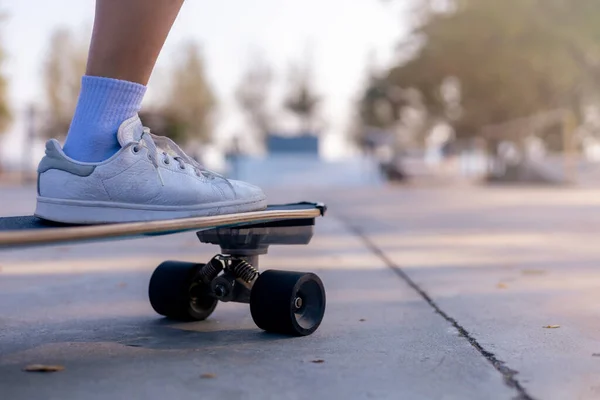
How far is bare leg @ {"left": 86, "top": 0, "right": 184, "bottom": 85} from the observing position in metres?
2.07

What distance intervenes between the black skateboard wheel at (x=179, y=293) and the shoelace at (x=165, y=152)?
518 mm

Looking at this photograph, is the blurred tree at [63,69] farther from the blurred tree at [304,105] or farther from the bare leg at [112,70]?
the bare leg at [112,70]

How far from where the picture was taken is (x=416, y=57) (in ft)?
126

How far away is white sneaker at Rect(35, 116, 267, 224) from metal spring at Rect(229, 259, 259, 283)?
330mm

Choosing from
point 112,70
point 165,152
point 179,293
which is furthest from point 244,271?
point 112,70

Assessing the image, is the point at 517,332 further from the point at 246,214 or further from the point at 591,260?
the point at 591,260

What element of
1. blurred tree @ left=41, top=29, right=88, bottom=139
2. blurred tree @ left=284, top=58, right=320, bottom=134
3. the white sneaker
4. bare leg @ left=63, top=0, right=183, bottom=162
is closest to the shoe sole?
the white sneaker

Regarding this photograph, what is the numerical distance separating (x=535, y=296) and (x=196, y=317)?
1423 millimetres

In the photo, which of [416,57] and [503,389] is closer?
[503,389]

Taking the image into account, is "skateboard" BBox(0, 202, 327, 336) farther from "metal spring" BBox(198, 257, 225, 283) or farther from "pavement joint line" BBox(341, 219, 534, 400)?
"pavement joint line" BBox(341, 219, 534, 400)

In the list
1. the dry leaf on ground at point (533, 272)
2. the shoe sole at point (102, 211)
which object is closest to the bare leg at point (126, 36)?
the shoe sole at point (102, 211)

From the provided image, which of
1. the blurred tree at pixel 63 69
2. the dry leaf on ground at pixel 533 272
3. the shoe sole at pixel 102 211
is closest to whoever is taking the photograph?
the shoe sole at pixel 102 211

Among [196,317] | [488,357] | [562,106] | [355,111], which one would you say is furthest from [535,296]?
[355,111]

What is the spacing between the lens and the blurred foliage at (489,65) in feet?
99.0
